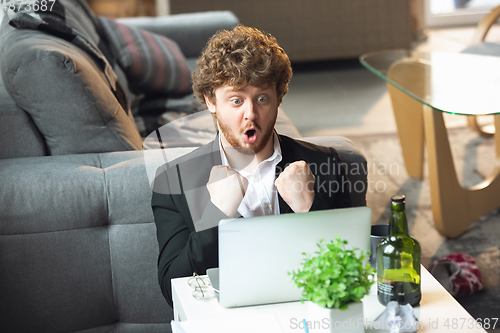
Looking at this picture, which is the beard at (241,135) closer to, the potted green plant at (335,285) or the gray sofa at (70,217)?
the gray sofa at (70,217)

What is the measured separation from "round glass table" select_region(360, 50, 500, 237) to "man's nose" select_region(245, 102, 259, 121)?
Result: 0.92m

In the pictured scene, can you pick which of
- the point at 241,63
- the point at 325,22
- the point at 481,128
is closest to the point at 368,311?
the point at 241,63

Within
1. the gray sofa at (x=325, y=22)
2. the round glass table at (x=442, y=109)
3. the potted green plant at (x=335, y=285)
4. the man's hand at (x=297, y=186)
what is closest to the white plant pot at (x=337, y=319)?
the potted green plant at (x=335, y=285)

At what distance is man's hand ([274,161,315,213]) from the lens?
0.97m

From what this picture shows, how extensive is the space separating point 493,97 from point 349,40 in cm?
273

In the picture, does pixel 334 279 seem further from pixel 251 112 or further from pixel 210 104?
pixel 210 104

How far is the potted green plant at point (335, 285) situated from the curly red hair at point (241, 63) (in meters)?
0.44

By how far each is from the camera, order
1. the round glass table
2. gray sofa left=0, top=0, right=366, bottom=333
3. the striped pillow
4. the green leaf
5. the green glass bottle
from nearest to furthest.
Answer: the green leaf, the green glass bottle, gray sofa left=0, top=0, right=366, bottom=333, the round glass table, the striped pillow

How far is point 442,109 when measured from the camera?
1764mm

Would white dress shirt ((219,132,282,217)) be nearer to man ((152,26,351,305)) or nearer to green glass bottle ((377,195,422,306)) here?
man ((152,26,351,305))

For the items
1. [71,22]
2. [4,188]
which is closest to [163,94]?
[71,22]

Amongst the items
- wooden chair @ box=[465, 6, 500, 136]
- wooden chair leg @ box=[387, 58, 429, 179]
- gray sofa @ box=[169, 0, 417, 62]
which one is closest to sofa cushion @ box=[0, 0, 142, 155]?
wooden chair leg @ box=[387, 58, 429, 179]

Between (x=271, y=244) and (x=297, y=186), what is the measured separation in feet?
0.58

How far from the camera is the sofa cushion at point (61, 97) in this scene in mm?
1359
